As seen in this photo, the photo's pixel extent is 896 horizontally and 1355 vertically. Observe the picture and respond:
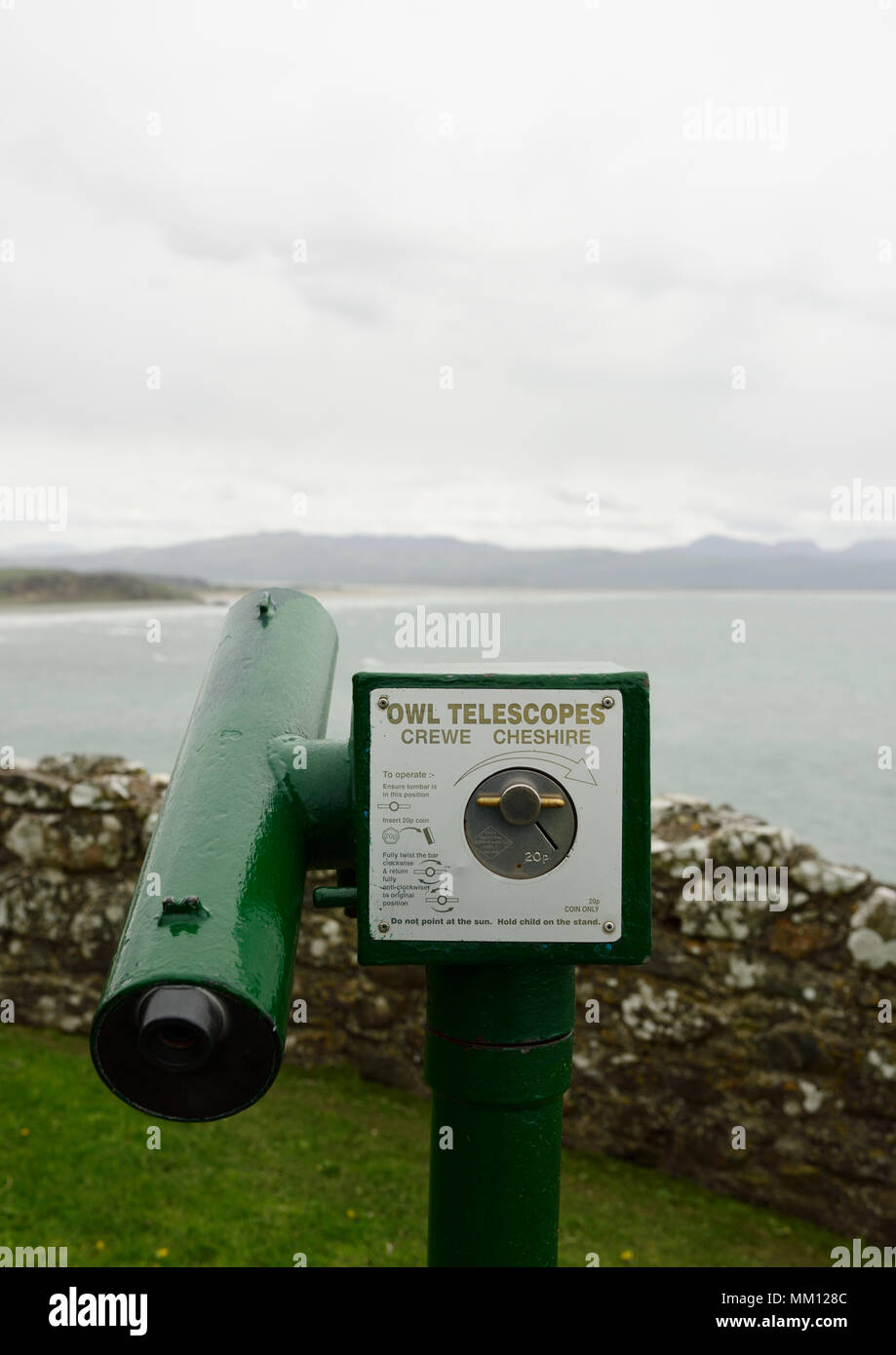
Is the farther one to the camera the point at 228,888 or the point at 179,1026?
the point at 228,888

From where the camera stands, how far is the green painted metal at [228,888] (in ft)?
4.88

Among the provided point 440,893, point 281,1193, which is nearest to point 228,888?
point 440,893

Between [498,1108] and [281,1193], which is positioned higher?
[498,1108]

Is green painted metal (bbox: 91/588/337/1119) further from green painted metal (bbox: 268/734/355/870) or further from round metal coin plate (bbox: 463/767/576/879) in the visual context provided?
round metal coin plate (bbox: 463/767/576/879)

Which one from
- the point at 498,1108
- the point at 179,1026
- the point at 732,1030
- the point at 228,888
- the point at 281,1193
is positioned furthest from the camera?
the point at 732,1030

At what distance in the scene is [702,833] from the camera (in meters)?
5.17

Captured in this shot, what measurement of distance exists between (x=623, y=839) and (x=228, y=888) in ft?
1.90

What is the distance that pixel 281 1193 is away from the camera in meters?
4.60

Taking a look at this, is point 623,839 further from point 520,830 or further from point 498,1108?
point 498,1108

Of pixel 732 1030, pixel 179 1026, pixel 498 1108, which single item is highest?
pixel 179 1026

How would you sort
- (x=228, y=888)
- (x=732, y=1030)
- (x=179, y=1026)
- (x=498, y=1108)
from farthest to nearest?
(x=732, y=1030)
(x=498, y=1108)
(x=228, y=888)
(x=179, y=1026)

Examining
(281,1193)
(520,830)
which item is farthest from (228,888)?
(281,1193)

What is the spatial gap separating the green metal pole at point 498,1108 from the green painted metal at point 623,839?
0.37ft

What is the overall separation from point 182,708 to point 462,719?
43.6m
